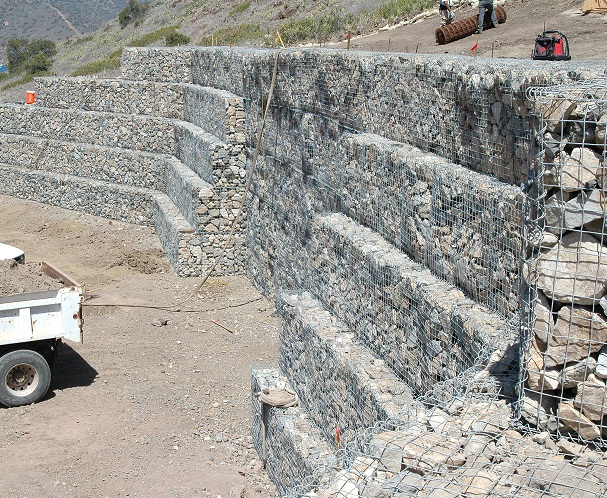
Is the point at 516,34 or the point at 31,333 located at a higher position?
the point at 516,34

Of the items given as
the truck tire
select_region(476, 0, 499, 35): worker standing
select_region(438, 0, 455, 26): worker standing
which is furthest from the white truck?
select_region(438, 0, 455, 26): worker standing

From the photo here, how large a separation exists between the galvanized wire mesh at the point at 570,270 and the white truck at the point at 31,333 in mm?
7244

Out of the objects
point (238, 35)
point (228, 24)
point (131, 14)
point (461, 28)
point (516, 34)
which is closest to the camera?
point (516, 34)

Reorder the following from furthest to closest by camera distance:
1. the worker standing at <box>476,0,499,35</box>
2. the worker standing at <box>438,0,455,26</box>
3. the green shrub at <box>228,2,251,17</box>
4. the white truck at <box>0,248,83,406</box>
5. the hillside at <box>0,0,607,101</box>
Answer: the green shrub at <box>228,2,251,17</box> → the worker standing at <box>438,0,455,26</box> → the worker standing at <box>476,0,499,35</box> → the hillside at <box>0,0,607,101</box> → the white truck at <box>0,248,83,406</box>

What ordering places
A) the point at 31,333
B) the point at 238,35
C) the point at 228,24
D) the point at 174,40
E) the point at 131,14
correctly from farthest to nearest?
the point at 131,14 < the point at 228,24 < the point at 174,40 < the point at 238,35 < the point at 31,333

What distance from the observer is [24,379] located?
10.1 meters

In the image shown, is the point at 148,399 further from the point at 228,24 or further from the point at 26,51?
the point at 26,51

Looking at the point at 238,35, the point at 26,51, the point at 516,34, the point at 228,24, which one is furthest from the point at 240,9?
the point at 516,34

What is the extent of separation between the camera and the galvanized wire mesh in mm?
3781

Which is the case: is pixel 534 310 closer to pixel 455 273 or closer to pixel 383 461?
pixel 383 461

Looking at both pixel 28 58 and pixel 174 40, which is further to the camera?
pixel 28 58

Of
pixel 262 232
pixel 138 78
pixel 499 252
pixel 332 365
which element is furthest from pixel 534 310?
pixel 138 78

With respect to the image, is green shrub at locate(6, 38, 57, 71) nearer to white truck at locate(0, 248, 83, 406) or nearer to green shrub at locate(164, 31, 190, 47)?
green shrub at locate(164, 31, 190, 47)

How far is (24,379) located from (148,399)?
154 centimetres
